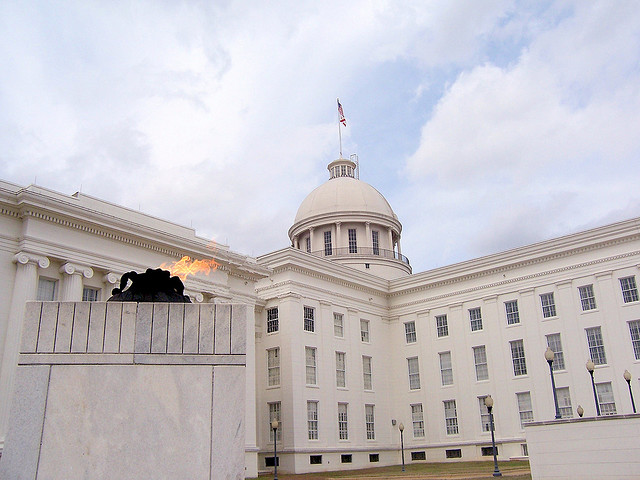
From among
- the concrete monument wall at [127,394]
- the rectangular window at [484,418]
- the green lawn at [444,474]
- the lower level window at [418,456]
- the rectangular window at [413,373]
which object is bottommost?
the green lawn at [444,474]

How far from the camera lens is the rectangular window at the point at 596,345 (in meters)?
38.7

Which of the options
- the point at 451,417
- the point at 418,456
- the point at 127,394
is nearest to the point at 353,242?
the point at 451,417

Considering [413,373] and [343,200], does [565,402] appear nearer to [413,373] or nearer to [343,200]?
[413,373]

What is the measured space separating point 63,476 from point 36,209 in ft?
72.5

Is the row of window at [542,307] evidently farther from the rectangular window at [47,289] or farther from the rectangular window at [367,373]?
the rectangular window at [47,289]

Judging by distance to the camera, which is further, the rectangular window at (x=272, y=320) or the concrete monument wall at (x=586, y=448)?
the rectangular window at (x=272, y=320)

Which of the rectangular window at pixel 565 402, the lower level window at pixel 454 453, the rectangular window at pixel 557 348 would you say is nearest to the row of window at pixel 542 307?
the rectangular window at pixel 557 348

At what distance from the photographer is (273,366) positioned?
41406 mm

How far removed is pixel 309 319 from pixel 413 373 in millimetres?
10557

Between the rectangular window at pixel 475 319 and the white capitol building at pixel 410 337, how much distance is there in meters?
0.08

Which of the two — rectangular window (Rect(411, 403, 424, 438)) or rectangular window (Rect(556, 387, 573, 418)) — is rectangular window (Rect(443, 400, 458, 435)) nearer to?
rectangular window (Rect(411, 403, 424, 438))

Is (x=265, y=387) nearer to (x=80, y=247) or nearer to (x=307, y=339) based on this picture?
(x=307, y=339)

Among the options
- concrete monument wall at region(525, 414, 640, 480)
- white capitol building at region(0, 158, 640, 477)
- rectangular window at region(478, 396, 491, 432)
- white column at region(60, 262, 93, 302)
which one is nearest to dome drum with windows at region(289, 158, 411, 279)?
white capitol building at region(0, 158, 640, 477)

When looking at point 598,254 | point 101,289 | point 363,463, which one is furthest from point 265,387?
point 598,254
